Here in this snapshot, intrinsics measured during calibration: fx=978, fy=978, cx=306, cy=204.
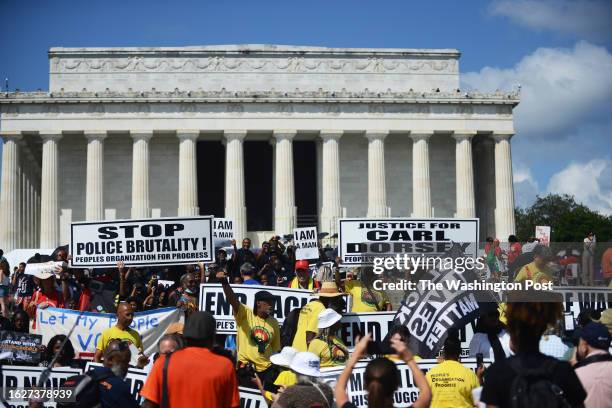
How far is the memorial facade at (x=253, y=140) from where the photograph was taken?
65750mm

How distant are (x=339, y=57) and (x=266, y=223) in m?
13.1

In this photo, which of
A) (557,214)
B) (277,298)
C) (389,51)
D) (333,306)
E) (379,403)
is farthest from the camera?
(557,214)

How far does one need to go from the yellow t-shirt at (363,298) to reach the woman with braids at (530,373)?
367 inches

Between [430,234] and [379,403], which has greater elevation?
[430,234]

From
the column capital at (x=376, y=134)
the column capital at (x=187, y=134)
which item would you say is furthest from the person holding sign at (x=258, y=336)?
the column capital at (x=376, y=134)

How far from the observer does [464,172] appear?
67.9m

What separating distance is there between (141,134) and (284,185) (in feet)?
34.0

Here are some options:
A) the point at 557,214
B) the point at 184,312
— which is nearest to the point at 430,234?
the point at 184,312

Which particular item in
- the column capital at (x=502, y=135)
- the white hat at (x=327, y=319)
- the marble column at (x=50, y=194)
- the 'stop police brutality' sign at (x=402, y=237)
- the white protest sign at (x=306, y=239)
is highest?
the column capital at (x=502, y=135)

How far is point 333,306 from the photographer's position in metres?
15.2

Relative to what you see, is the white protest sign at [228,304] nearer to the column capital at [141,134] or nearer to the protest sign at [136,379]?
the protest sign at [136,379]

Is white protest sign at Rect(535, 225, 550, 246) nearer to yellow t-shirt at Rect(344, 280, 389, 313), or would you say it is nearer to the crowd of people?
the crowd of people

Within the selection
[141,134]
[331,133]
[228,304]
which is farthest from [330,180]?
[228,304]

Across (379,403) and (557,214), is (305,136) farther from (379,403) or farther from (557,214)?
(557,214)
